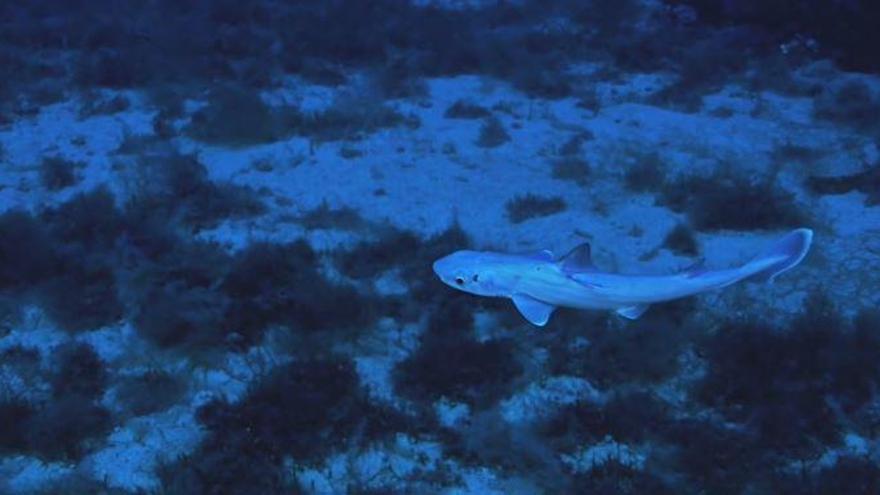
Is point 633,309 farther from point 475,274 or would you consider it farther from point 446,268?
point 446,268

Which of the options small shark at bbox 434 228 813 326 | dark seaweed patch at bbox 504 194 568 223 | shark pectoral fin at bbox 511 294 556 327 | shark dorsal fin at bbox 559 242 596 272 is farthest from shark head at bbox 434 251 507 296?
dark seaweed patch at bbox 504 194 568 223

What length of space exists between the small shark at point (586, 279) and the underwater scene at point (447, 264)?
0.02 meters

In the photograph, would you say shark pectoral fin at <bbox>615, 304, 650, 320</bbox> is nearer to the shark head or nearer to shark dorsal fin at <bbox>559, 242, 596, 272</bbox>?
shark dorsal fin at <bbox>559, 242, 596, 272</bbox>

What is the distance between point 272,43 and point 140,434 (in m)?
9.44

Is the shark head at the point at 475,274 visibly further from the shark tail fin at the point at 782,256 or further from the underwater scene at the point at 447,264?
the shark tail fin at the point at 782,256

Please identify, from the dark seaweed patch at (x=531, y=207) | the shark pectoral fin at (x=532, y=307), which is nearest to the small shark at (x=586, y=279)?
the shark pectoral fin at (x=532, y=307)

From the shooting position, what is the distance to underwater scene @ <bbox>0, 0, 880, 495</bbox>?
17.4 feet

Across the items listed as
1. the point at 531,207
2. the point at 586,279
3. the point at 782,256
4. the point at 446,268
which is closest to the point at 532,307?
the point at 586,279

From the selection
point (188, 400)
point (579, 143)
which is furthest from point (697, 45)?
point (188, 400)

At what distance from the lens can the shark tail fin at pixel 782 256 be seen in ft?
16.8

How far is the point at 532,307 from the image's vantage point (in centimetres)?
534

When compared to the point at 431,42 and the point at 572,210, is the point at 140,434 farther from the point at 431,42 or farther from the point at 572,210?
the point at 431,42

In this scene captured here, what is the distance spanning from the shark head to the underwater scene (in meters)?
0.02

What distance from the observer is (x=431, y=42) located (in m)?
13.1
